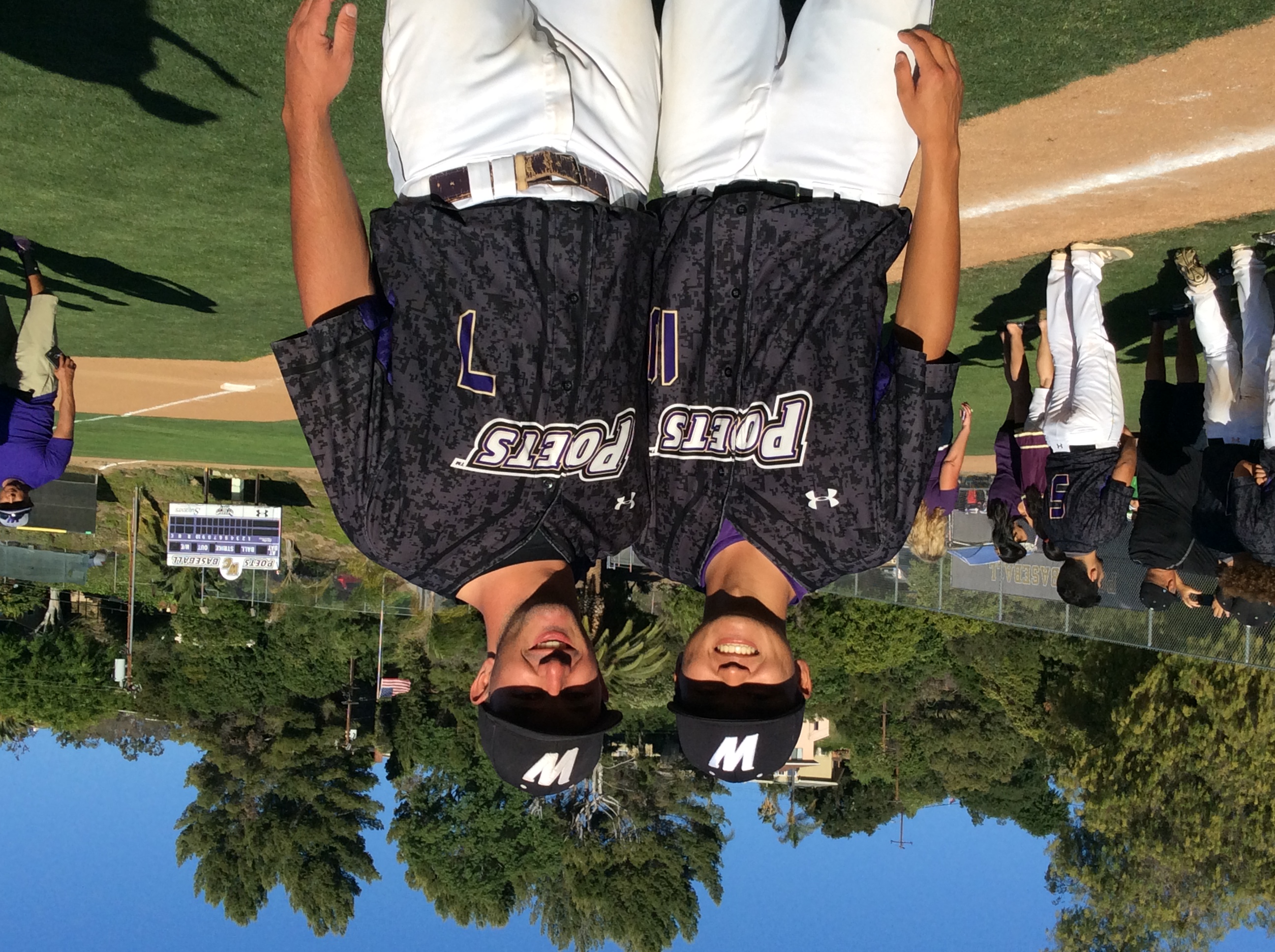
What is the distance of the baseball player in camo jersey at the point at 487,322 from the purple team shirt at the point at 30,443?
274 inches

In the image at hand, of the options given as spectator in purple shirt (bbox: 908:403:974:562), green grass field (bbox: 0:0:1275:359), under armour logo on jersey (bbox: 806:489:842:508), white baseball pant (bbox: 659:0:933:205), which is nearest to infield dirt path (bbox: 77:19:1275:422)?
green grass field (bbox: 0:0:1275:359)

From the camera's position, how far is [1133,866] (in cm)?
1555

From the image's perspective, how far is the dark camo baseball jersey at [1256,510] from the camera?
5.98m

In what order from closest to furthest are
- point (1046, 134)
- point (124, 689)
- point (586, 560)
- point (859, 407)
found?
point (859, 407), point (586, 560), point (1046, 134), point (124, 689)

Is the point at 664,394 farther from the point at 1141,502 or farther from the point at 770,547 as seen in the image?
the point at 1141,502

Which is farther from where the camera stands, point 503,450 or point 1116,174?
point 1116,174

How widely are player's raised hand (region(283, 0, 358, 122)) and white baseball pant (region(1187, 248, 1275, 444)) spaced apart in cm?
648

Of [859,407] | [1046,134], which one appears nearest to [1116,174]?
[1046,134]

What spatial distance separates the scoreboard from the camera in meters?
17.3

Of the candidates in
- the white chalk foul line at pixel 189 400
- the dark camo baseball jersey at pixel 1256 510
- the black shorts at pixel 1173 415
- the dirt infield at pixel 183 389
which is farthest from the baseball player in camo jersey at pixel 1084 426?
the white chalk foul line at pixel 189 400

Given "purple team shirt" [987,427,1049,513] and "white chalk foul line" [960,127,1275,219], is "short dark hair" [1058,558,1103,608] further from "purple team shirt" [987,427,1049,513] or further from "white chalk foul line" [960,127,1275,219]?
"white chalk foul line" [960,127,1275,219]

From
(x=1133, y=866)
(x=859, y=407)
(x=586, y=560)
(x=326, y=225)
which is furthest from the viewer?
(x=1133, y=866)

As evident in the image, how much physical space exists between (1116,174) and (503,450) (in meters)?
6.12

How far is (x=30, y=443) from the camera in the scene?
8.55 meters
